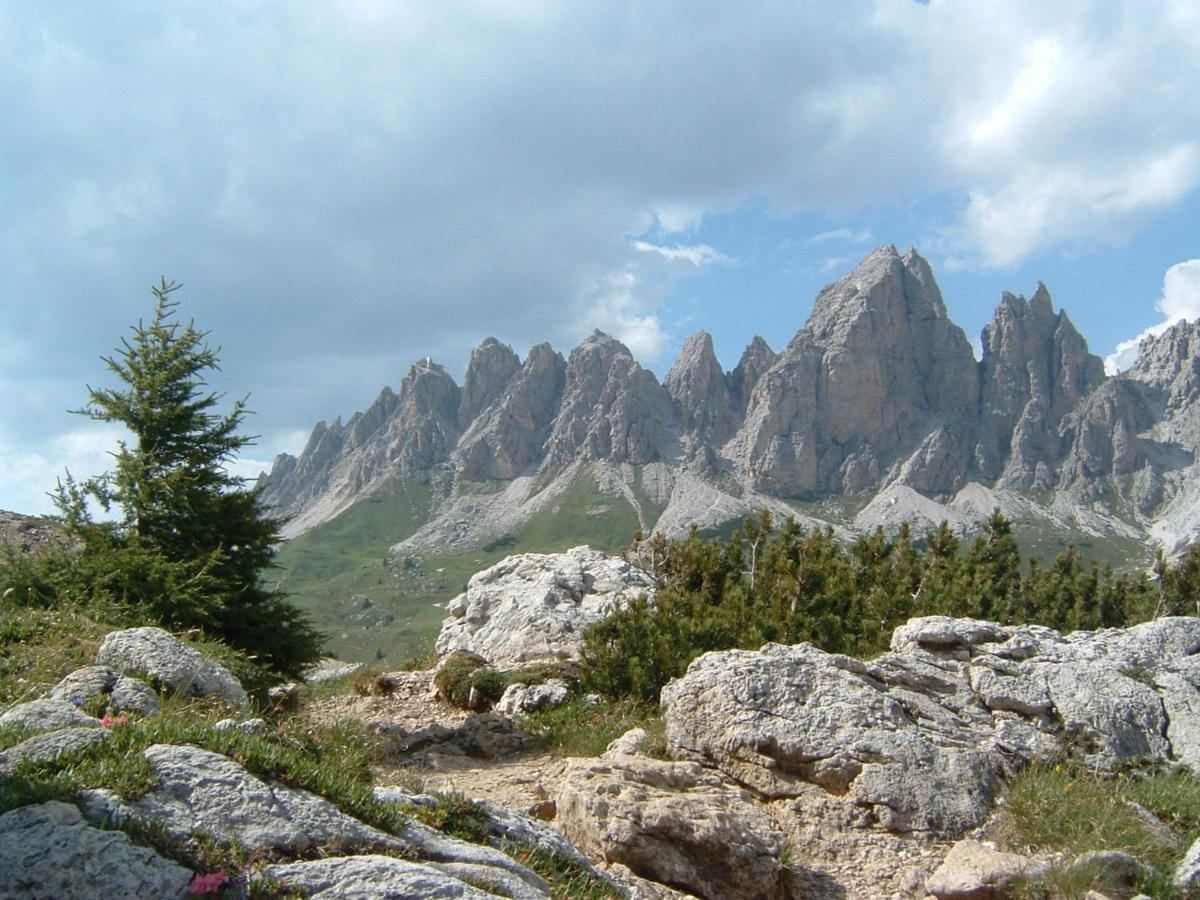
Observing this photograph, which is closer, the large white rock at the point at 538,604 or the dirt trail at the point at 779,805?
the dirt trail at the point at 779,805

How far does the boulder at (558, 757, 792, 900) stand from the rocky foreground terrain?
21mm

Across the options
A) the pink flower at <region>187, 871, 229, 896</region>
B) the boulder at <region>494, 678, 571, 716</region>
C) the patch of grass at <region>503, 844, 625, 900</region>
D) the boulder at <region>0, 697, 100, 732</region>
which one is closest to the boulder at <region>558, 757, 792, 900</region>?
the patch of grass at <region>503, 844, 625, 900</region>

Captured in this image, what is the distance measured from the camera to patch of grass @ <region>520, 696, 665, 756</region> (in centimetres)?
1323

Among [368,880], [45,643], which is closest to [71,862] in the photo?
[368,880]

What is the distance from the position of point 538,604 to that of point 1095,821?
17.9m

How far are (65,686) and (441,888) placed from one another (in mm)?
5894

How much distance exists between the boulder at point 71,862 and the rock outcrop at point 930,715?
767cm

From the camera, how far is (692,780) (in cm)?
1027

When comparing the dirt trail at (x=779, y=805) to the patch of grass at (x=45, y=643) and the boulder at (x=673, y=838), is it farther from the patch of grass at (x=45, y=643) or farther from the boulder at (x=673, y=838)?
the patch of grass at (x=45, y=643)

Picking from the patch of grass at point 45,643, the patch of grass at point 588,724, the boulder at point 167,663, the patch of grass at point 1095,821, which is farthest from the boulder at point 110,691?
the patch of grass at point 1095,821

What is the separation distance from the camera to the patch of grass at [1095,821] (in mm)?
7961

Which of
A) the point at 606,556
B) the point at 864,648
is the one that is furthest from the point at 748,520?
the point at 864,648

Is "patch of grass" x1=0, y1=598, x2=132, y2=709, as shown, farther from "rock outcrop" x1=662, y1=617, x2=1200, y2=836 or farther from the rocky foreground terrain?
"rock outcrop" x1=662, y1=617, x2=1200, y2=836

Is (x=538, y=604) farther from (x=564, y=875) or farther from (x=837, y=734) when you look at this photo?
(x=564, y=875)
